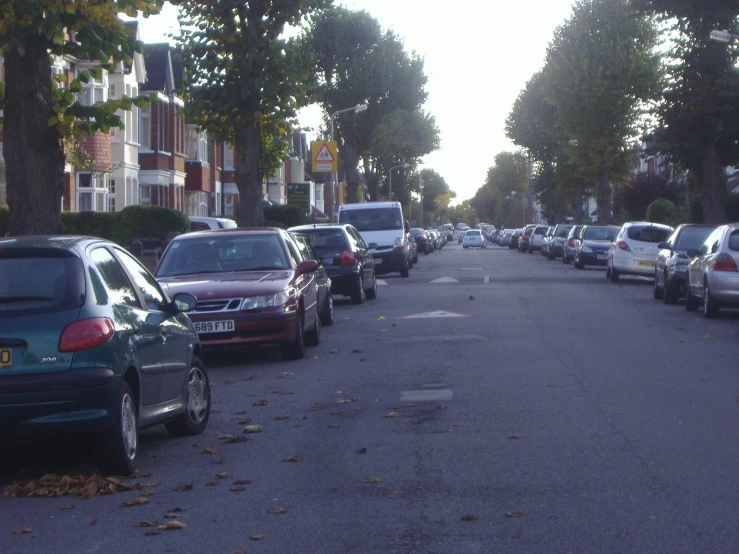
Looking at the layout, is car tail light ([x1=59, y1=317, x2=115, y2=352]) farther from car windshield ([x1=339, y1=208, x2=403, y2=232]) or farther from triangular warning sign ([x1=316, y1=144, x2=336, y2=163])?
triangular warning sign ([x1=316, y1=144, x2=336, y2=163])

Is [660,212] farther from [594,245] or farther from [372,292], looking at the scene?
[372,292]

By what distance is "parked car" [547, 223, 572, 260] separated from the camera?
51.6 m

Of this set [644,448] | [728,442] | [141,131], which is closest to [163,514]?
[644,448]

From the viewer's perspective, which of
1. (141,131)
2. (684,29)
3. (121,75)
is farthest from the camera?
(141,131)

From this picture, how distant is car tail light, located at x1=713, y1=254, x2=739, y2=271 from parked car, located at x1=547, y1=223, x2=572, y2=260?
32838 millimetres

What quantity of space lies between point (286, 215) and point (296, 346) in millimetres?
41553

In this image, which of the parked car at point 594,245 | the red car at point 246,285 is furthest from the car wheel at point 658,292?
the parked car at point 594,245

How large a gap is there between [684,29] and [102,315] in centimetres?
2440

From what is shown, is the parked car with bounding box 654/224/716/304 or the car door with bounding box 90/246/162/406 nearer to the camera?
the car door with bounding box 90/246/162/406

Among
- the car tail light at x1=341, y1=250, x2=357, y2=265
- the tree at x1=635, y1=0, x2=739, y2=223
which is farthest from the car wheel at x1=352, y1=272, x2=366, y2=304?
the tree at x1=635, y1=0, x2=739, y2=223

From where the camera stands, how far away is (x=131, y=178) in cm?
4288

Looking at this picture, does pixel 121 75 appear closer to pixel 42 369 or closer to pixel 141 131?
pixel 141 131

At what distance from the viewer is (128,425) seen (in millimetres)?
7355

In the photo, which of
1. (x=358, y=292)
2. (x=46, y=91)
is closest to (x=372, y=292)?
(x=358, y=292)
